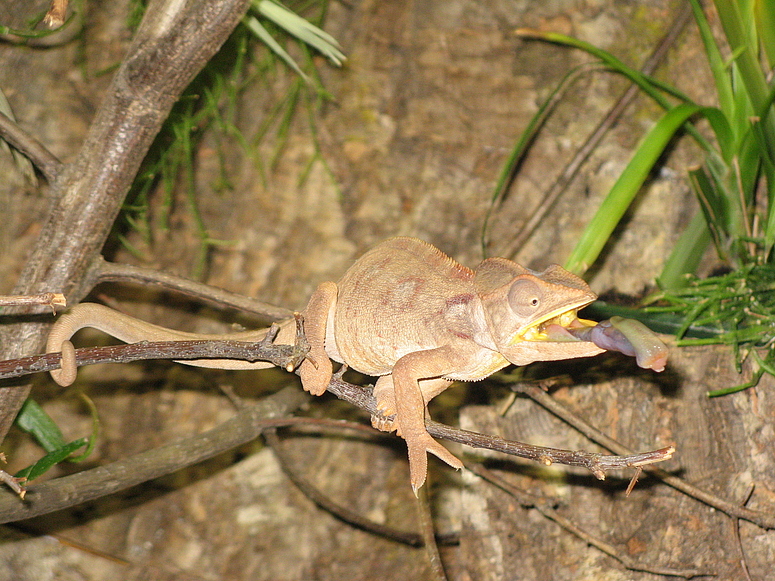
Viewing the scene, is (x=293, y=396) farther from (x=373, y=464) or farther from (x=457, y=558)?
(x=457, y=558)

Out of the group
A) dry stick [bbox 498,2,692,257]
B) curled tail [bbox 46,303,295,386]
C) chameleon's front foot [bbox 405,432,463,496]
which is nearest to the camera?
chameleon's front foot [bbox 405,432,463,496]

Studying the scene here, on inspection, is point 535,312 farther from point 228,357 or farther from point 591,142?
point 591,142

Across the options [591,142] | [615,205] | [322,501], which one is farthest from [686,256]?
[322,501]

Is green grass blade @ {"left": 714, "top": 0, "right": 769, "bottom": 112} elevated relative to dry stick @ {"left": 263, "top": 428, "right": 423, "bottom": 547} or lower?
elevated

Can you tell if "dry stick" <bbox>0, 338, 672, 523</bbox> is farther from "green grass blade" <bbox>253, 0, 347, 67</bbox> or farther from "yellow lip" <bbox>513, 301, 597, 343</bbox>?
"green grass blade" <bbox>253, 0, 347, 67</bbox>

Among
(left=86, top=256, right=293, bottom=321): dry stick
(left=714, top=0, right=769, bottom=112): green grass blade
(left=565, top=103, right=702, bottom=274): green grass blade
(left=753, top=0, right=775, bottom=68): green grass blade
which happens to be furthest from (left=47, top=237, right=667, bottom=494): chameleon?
(left=753, top=0, right=775, bottom=68): green grass blade

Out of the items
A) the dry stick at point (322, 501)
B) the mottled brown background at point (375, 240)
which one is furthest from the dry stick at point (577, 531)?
the dry stick at point (322, 501)
